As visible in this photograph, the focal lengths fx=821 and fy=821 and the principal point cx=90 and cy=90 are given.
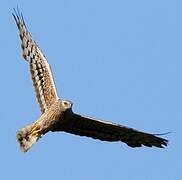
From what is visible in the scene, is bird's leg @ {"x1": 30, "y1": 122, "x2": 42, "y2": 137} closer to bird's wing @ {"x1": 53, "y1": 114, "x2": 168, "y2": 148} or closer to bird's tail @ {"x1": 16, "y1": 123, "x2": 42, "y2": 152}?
bird's tail @ {"x1": 16, "y1": 123, "x2": 42, "y2": 152}

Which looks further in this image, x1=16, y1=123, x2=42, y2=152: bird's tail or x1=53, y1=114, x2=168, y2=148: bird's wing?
x1=53, y1=114, x2=168, y2=148: bird's wing

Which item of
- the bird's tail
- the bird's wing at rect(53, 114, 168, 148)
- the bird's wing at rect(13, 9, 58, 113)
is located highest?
the bird's wing at rect(13, 9, 58, 113)

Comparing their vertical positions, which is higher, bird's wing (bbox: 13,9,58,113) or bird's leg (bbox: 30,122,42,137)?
bird's wing (bbox: 13,9,58,113)

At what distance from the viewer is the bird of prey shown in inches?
511

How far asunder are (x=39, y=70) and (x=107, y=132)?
5.00ft

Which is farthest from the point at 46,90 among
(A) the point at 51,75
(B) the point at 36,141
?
(B) the point at 36,141

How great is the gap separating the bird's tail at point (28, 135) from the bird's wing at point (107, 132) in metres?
0.55

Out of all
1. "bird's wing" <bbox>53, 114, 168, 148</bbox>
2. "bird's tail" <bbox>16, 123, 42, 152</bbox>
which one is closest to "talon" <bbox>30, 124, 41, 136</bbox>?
"bird's tail" <bbox>16, 123, 42, 152</bbox>

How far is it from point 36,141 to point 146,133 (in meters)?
1.94

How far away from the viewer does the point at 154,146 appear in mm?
13633

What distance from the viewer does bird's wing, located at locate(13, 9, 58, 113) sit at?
13394 mm

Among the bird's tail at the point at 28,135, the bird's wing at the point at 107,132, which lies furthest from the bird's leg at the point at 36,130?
the bird's wing at the point at 107,132

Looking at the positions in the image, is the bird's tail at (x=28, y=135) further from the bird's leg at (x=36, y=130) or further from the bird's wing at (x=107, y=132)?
Answer: the bird's wing at (x=107, y=132)

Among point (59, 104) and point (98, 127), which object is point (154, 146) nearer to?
point (98, 127)
